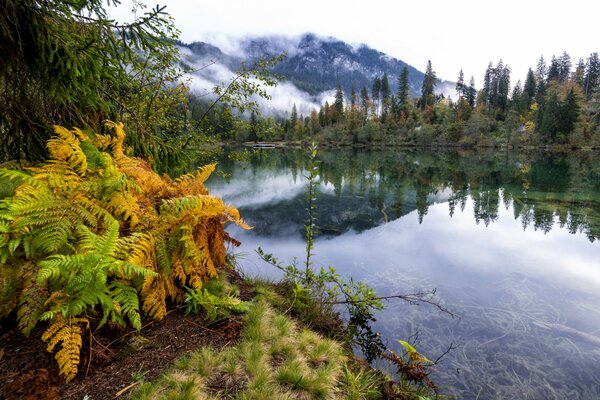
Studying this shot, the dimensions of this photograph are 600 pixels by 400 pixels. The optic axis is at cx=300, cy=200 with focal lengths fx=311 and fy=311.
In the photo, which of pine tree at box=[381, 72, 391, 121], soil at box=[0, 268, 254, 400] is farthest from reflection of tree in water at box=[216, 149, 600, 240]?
pine tree at box=[381, 72, 391, 121]

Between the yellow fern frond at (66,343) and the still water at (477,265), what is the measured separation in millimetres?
4510

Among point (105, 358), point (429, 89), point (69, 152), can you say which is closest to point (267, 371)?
point (105, 358)

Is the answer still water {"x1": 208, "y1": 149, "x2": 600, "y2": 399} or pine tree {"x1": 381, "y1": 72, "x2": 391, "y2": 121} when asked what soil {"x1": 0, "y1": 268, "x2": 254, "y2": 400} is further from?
pine tree {"x1": 381, "y1": 72, "x2": 391, "y2": 121}

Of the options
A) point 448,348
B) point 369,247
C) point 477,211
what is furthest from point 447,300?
point 477,211

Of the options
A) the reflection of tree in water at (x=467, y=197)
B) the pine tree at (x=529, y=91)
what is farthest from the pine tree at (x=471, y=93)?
the reflection of tree in water at (x=467, y=197)

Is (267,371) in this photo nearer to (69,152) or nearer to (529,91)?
(69,152)

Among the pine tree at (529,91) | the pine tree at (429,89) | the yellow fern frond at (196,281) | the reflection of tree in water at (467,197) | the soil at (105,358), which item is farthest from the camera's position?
the pine tree at (429,89)

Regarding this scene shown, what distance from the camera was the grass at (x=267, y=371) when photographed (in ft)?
8.74

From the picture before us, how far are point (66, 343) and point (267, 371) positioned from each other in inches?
67.9

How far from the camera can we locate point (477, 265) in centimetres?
934

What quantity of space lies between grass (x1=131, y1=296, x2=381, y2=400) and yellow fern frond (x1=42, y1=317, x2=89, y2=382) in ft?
1.80

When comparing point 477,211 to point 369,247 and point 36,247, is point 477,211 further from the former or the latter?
point 36,247

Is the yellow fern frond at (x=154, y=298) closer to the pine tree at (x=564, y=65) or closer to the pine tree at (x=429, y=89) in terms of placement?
the pine tree at (x=429, y=89)

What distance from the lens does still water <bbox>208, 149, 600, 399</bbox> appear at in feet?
16.1
